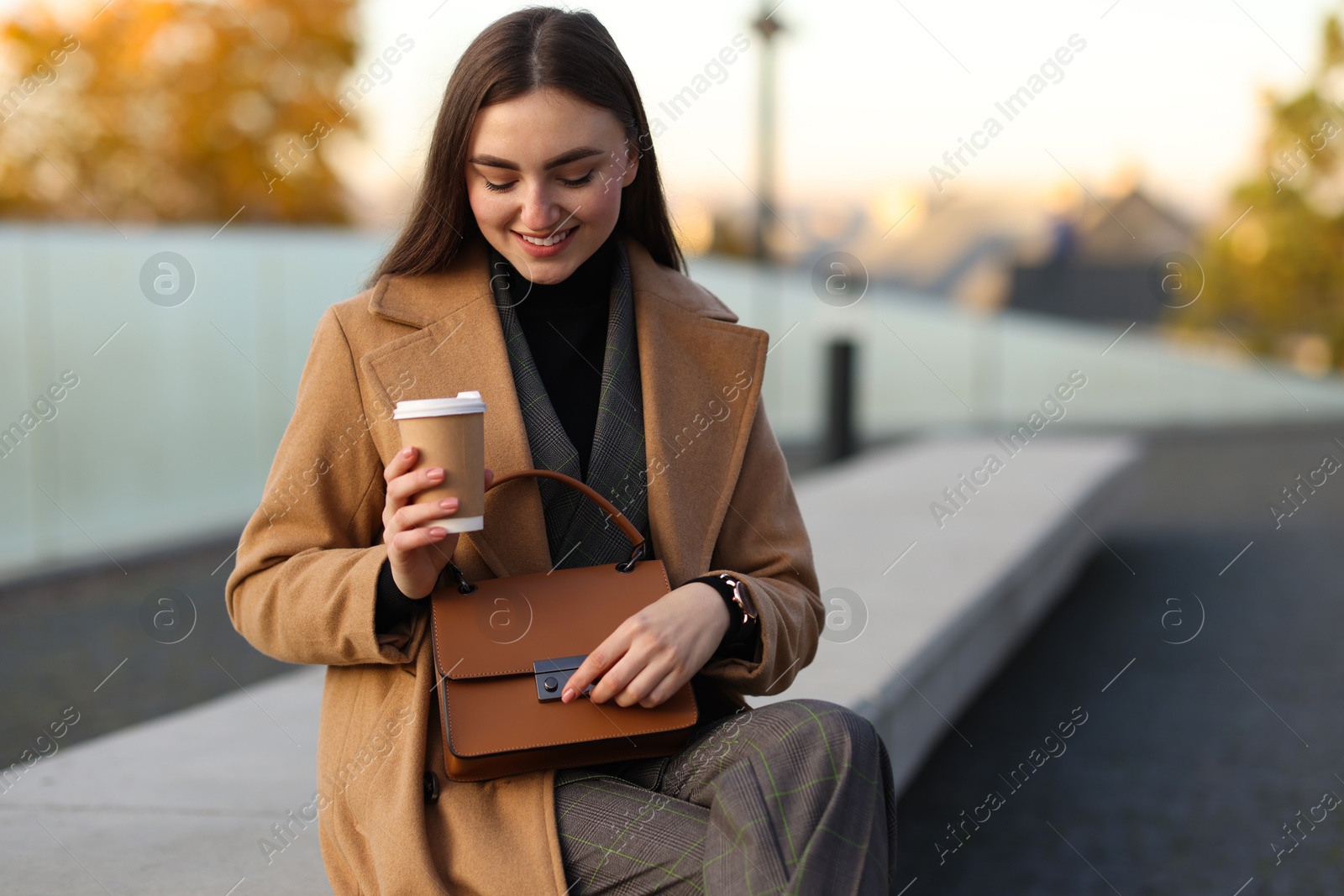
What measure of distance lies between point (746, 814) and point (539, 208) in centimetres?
94

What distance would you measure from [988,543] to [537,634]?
4.09 metres

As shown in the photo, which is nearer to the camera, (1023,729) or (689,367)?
(689,367)

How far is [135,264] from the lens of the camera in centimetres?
734

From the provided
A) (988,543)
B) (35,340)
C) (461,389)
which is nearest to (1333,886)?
(988,543)

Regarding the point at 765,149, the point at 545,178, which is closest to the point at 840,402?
the point at 765,149

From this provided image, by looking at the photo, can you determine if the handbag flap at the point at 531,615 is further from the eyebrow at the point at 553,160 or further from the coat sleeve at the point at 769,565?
the eyebrow at the point at 553,160

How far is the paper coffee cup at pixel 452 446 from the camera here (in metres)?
1.52

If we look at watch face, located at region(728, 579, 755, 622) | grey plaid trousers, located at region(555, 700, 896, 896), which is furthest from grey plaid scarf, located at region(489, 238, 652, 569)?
grey plaid trousers, located at region(555, 700, 896, 896)

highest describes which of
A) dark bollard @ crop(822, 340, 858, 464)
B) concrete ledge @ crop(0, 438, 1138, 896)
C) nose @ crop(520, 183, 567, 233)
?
nose @ crop(520, 183, 567, 233)

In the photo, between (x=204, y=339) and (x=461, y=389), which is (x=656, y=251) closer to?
(x=461, y=389)

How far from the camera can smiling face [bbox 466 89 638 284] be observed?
1832mm

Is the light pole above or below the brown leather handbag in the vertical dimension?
below

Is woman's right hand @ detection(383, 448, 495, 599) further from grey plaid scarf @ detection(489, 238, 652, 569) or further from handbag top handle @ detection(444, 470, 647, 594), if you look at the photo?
grey plaid scarf @ detection(489, 238, 652, 569)

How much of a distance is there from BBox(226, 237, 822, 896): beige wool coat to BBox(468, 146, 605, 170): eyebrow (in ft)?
0.68
